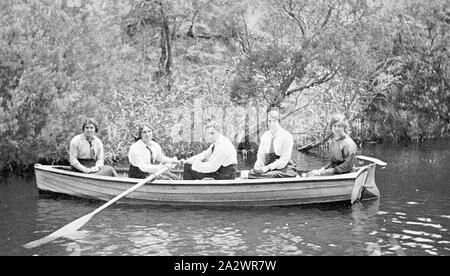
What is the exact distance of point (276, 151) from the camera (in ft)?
39.6

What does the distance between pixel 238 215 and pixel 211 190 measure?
0.75 meters

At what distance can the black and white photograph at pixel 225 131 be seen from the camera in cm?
980

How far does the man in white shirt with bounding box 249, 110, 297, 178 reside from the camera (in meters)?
12.0

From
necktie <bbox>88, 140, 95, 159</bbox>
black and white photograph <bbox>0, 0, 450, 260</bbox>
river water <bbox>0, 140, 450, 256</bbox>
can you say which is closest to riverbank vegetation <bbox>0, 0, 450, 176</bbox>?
black and white photograph <bbox>0, 0, 450, 260</bbox>

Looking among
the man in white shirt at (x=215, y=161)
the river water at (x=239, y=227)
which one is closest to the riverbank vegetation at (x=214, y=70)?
the river water at (x=239, y=227)

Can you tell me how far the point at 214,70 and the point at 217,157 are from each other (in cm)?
1015

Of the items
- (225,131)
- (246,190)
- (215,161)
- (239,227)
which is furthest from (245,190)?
(225,131)

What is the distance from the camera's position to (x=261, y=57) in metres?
20.8

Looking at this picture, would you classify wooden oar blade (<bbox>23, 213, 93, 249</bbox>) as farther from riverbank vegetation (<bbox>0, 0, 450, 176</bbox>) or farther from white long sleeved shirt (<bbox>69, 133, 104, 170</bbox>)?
riverbank vegetation (<bbox>0, 0, 450, 176</bbox>)

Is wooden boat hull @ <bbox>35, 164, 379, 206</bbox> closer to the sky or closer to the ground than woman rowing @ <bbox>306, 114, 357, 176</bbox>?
closer to the ground

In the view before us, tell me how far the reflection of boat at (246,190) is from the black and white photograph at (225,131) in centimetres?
3

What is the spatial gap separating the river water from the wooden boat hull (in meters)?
0.18

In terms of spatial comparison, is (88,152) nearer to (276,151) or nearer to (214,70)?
(276,151)

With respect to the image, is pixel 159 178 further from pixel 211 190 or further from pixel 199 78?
pixel 199 78
